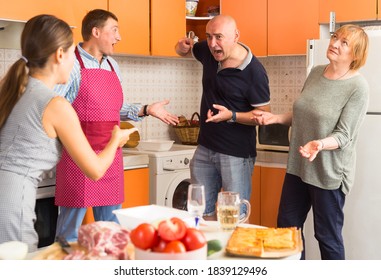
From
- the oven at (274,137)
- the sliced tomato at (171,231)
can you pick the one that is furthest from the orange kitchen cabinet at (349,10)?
the sliced tomato at (171,231)

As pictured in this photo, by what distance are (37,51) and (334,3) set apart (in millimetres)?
2330

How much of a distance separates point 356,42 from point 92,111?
50.2 inches

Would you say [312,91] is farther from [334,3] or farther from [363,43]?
[334,3]

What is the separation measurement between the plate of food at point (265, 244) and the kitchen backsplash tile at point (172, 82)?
8.93ft

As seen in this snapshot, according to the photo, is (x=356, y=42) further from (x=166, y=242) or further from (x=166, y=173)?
(x=166, y=242)

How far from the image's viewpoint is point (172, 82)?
15.6ft

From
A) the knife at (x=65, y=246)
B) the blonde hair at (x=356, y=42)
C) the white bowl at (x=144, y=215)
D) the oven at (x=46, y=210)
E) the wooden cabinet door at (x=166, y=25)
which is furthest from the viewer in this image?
the wooden cabinet door at (x=166, y=25)

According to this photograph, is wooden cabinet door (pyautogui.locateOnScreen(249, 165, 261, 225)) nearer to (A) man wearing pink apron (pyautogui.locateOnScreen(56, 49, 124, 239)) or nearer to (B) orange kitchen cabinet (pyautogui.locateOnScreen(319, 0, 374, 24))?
(B) orange kitchen cabinet (pyautogui.locateOnScreen(319, 0, 374, 24))

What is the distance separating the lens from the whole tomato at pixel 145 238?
1.49 metres

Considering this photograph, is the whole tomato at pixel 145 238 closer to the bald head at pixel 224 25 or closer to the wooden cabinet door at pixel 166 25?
the bald head at pixel 224 25

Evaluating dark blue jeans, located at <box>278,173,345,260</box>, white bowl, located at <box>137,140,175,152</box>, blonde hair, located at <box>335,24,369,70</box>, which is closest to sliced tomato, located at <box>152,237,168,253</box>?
dark blue jeans, located at <box>278,173,345,260</box>

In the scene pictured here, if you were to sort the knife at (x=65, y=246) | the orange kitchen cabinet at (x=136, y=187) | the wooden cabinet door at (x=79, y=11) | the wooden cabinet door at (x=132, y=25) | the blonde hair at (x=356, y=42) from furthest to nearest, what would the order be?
1. the wooden cabinet door at (x=132, y=25)
2. the orange kitchen cabinet at (x=136, y=187)
3. the wooden cabinet door at (x=79, y=11)
4. the blonde hair at (x=356, y=42)
5. the knife at (x=65, y=246)

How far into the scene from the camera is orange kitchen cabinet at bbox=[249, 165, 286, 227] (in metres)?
4.07

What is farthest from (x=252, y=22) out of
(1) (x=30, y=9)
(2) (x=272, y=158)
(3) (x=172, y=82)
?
(1) (x=30, y=9)
